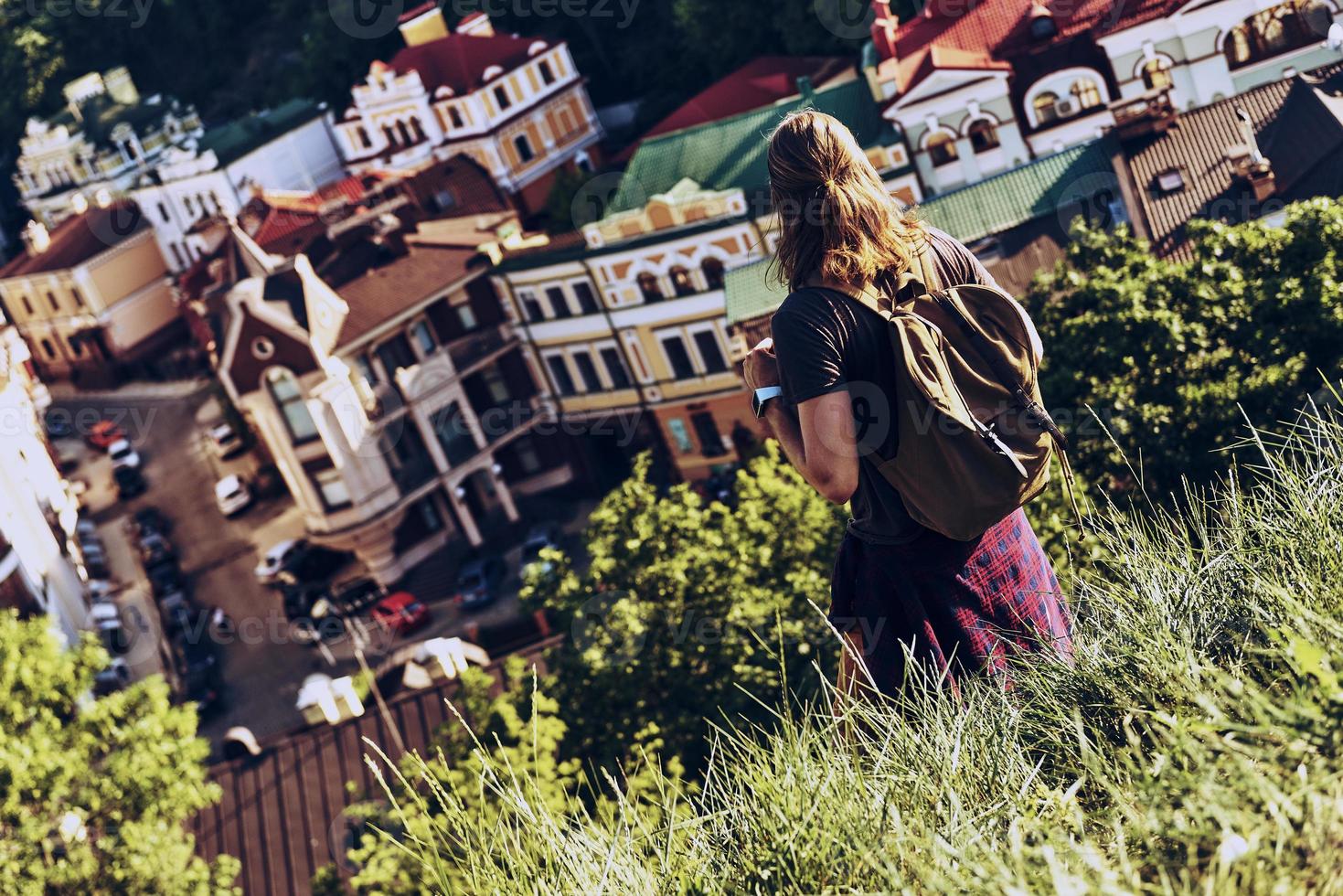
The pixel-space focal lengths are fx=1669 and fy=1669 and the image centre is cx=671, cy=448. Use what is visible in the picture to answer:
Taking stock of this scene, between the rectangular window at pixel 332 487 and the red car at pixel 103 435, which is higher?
the red car at pixel 103 435

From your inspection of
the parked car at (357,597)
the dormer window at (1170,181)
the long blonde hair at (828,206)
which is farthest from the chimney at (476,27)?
the long blonde hair at (828,206)

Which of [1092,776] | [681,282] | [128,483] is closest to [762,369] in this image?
[1092,776]

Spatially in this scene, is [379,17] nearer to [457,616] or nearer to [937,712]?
[457,616]

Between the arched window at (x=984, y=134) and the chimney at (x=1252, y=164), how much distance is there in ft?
27.1

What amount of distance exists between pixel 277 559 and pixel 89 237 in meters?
26.9

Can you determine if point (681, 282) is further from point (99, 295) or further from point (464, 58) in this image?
point (99, 295)

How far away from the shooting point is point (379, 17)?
6725 cm

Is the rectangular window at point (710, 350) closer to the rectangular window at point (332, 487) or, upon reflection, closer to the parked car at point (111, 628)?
the rectangular window at point (332, 487)

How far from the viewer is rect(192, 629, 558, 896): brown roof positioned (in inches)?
1069

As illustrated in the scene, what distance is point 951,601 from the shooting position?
238 inches

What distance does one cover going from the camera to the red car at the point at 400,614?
42469 mm

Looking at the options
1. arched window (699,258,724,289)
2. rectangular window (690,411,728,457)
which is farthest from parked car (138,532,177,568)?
arched window (699,258,724,289)

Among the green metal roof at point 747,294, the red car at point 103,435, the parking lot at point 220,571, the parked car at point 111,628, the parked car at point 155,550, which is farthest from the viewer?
the red car at point 103,435

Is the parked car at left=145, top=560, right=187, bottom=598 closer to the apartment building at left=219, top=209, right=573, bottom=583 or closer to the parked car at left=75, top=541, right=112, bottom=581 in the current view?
the parked car at left=75, top=541, right=112, bottom=581
